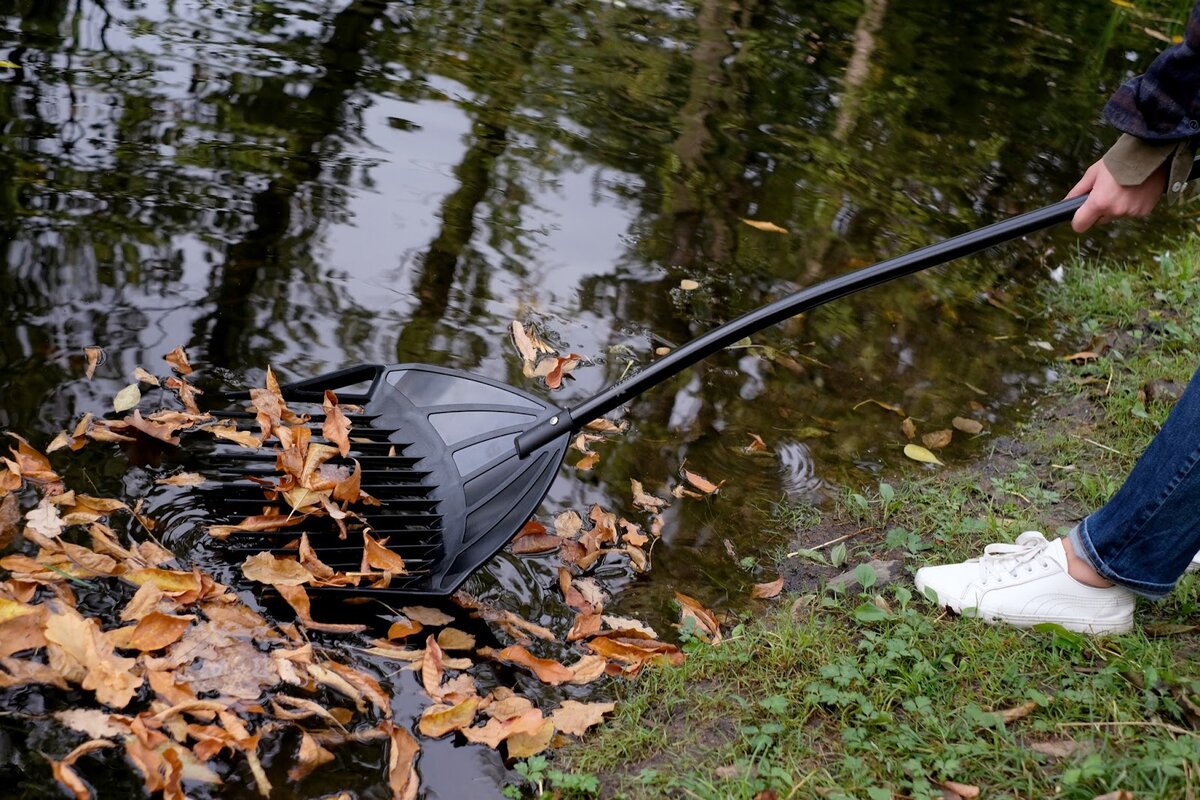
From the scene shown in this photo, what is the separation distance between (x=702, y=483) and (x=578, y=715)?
1.02m

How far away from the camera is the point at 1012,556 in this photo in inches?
100

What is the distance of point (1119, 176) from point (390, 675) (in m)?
1.97

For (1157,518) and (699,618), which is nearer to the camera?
(1157,518)

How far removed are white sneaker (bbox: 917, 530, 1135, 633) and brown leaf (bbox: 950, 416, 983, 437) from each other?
0.98 meters

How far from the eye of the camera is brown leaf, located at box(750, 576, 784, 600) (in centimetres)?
Answer: 273

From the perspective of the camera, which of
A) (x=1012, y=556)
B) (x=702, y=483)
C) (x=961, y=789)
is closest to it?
(x=961, y=789)

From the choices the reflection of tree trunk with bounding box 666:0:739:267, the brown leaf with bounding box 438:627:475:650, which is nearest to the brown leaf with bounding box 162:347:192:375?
the brown leaf with bounding box 438:627:475:650

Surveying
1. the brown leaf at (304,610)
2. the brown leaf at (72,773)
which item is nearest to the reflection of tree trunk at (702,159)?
the brown leaf at (304,610)

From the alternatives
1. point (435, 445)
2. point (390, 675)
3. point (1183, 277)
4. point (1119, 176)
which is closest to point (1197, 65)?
point (1119, 176)

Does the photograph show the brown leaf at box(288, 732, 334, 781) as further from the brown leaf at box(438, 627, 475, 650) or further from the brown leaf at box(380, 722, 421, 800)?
the brown leaf at box(438, 627, 475, 650)

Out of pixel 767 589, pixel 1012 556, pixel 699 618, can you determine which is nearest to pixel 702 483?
pixel 767 589

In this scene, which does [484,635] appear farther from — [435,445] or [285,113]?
[285,113]

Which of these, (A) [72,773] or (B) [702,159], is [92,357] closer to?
(A) [72,773]

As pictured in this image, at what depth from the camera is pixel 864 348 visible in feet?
12.9
